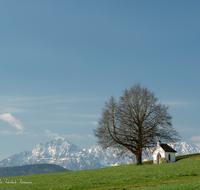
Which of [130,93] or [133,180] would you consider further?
[130,93]

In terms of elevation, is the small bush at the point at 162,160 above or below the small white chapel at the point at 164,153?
below

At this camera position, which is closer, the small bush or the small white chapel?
the small bush

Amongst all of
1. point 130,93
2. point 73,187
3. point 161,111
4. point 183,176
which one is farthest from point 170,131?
point 73,187

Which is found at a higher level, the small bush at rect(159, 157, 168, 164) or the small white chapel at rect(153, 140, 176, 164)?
the small white chapel at rect(153, 140, 176, 164)

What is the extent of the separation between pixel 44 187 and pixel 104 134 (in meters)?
30.2

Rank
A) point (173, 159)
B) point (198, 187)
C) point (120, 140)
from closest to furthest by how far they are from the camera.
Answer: point (198, 187)
point (120, 140)
point (173, 159)

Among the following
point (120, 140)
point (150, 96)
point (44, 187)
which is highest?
point (150, 96)

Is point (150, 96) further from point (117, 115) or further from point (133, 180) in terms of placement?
point (133, 180)

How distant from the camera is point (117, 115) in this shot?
5625 cm

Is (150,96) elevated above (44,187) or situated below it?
above

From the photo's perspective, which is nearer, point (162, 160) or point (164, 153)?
point (162, 160)

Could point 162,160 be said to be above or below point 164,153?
below

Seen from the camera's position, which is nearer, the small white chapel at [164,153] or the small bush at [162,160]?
the small bush at [162,160]

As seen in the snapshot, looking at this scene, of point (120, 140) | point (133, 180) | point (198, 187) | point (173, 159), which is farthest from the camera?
point (173, 159)
